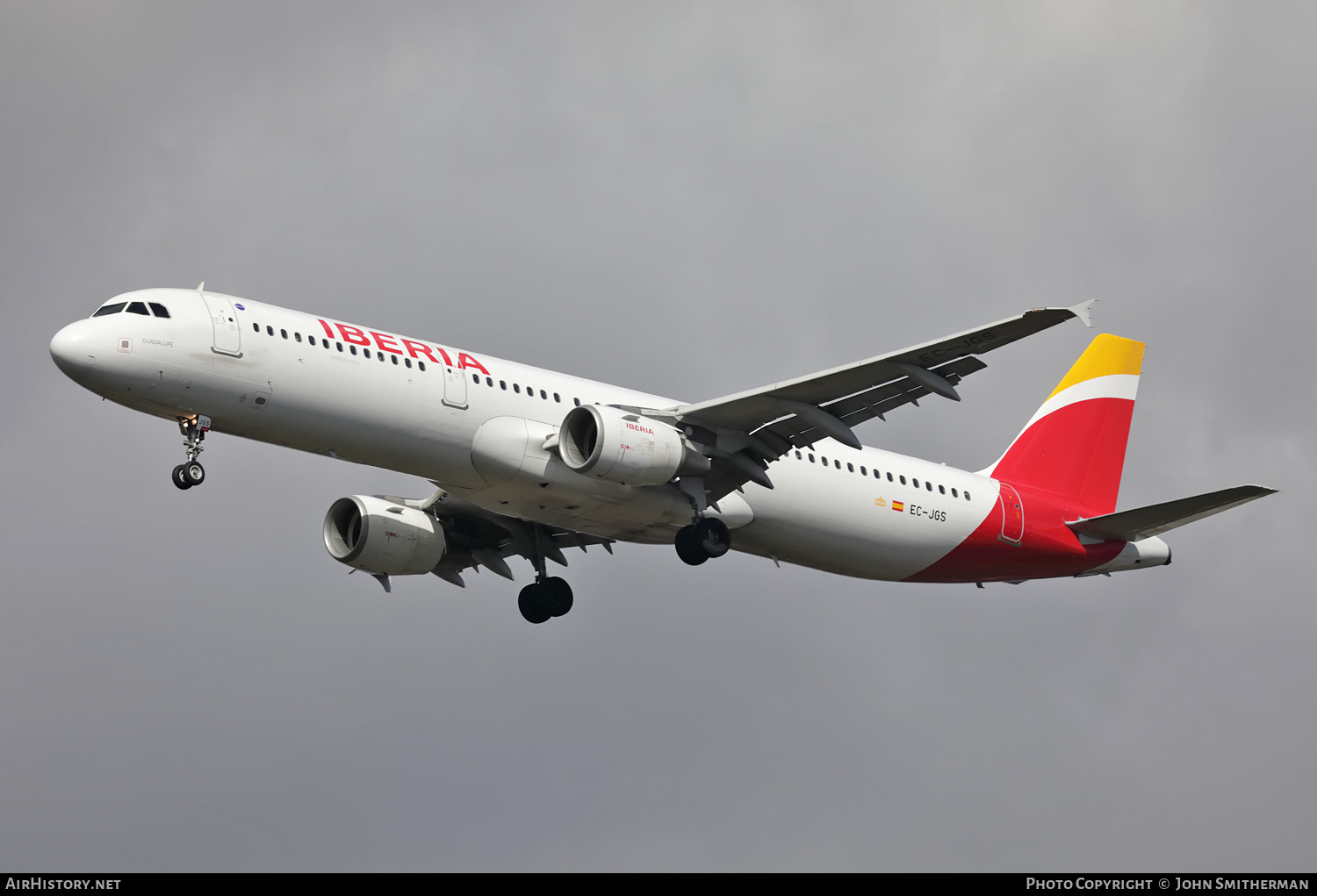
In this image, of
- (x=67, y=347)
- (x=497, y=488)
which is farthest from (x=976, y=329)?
(x=67, y=347)

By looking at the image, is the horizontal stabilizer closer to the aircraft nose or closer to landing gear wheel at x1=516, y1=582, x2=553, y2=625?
landing gear wheel at x1=516, y1=582, x2=553, y2=625

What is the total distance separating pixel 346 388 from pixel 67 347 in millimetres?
5544

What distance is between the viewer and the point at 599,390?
1447 inches

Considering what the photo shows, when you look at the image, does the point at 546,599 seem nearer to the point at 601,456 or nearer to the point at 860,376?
the point at 601,456

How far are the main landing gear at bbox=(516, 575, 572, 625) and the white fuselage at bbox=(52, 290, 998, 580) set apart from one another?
16.3 feet

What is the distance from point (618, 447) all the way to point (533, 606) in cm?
963

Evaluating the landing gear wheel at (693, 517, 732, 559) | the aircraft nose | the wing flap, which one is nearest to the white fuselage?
the aircraft nose

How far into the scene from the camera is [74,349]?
31.2 meters

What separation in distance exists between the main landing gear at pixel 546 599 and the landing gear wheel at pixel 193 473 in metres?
12.0

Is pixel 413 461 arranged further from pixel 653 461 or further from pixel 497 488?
pixel 653 461

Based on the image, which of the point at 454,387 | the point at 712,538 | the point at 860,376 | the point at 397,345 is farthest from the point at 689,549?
the point at 397,345

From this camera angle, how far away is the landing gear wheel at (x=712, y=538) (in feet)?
117

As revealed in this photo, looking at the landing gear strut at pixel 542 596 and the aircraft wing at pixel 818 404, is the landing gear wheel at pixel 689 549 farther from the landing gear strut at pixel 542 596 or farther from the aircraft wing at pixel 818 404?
the landing gear strut at pixel 542 596

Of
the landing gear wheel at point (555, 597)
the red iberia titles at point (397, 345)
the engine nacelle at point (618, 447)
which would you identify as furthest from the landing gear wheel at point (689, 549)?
the landing gear wheel at point (555, 597)
